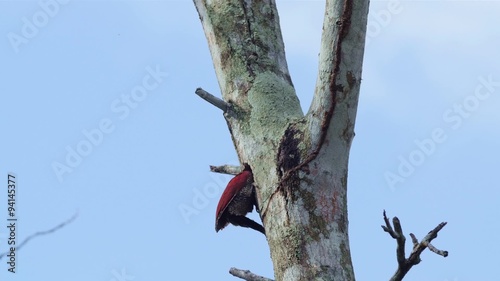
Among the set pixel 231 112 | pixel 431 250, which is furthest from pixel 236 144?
pixel 431 250

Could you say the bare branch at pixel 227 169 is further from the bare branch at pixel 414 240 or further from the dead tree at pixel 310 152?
the bare branch at pixel 414 240

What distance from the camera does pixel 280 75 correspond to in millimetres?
4734

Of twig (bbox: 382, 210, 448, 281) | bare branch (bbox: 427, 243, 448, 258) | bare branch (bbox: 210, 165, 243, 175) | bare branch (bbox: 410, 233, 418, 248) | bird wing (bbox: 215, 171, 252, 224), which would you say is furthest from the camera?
bare branch (bbox: 210, 165, 243, 175)

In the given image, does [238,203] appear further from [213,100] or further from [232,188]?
[213,100]

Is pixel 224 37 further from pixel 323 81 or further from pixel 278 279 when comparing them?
pixel 278 279

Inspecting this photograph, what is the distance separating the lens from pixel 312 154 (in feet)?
13.5

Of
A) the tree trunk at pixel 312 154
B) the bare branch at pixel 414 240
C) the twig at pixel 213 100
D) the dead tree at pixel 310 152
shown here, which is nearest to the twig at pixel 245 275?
the dead tree at pixel 310 152

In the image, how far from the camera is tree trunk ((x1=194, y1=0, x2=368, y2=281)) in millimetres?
3926

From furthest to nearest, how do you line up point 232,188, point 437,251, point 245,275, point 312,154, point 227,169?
point 227,169
point 232,188
point 245,275
point 312,154
point 437,251

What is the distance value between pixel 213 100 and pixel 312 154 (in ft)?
2.20

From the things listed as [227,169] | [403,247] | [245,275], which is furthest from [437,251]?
[227,169]

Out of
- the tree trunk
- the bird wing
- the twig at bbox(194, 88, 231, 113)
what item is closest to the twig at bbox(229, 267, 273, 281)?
the tree trunk

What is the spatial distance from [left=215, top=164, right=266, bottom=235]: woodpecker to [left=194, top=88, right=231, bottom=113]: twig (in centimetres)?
36

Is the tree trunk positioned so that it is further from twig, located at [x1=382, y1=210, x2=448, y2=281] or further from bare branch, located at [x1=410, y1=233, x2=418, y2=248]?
bare branch, located at [x1=410, y1=233, x2=418, y2=248]
